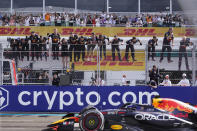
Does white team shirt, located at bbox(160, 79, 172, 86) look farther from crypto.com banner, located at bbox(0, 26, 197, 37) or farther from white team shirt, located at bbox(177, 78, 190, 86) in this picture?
crypto.com banner, located at bbox(0, 26, 197, 37)

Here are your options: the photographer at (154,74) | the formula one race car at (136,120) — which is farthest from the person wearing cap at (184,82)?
the formula one race car at (136,120)

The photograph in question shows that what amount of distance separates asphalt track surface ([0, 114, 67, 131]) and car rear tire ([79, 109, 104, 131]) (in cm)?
176

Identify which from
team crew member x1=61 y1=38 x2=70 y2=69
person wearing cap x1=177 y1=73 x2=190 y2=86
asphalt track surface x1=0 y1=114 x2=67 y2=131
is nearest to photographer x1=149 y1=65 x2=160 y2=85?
person wearing cap x1=177 y1=73 x2=190 y2=86

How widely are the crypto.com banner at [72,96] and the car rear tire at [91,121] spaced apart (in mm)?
4705

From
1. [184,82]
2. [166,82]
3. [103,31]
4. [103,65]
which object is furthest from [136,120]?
[103,31]

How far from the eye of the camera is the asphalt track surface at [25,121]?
870 cm

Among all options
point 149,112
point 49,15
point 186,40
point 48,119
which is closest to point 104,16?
point 49,15

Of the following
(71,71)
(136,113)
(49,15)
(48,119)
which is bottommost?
(48,119)

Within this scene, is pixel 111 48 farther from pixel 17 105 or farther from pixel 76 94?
pixel 17 105

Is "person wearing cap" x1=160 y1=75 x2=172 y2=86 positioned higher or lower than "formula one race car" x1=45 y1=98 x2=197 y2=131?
higher

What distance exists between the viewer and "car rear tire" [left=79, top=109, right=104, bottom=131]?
280 inches

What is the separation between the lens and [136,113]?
285 inches

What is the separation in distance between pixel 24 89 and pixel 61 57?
1806mm

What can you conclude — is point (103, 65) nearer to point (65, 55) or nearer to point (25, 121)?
point (65, 55)
